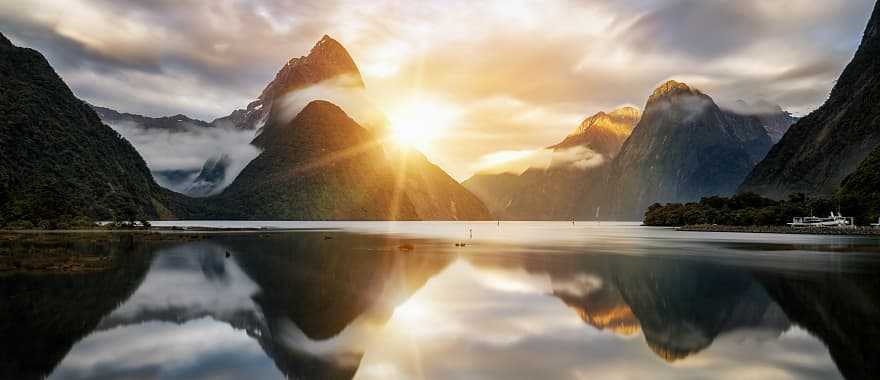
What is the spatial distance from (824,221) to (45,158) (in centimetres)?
21728

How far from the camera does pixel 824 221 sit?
151125mm

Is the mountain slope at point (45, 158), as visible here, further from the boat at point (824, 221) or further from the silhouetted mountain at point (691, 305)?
the boat at point (824, 221)

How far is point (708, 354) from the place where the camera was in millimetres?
19719

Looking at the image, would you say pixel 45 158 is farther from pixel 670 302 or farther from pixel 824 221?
pixel 824 221

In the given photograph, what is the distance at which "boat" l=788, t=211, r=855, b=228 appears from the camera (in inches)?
5689

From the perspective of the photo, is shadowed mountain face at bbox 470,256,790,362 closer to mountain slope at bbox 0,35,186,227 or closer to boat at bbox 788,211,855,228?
boat at bbox 788,211,855,228

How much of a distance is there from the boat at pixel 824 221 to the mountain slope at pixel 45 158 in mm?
183335

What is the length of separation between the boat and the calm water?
11887 centimetres

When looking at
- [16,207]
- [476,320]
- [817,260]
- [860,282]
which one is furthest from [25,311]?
[16,207]

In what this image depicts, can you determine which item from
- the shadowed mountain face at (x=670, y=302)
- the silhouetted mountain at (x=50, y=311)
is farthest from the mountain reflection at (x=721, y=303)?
the silhouetted mountain at (x=50, y=311)

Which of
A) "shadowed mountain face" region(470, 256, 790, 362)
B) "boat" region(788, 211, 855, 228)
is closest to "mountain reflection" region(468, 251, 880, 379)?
"shadowed mountain face" region(470, 256, 790, 362)

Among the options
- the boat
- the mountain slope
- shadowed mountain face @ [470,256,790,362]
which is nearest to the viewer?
shadowed mountain face @ [470,256,790,362]

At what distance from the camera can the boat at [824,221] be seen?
474ft

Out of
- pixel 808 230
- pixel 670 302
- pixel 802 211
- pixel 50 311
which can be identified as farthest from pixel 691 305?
pixel 802 211
